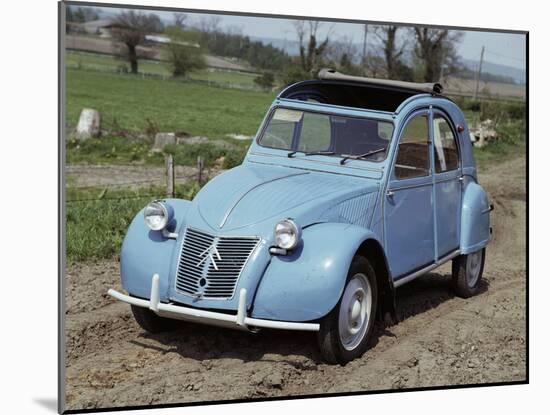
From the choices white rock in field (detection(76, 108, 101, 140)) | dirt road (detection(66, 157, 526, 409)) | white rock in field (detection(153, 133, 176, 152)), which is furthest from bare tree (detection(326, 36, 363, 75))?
white rock in field (detection(76, 108, 101, 140))

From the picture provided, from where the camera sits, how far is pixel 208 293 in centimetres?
626

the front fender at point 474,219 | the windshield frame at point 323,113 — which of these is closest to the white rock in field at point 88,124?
the windshield frame at point 323,113

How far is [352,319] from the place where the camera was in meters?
6.52

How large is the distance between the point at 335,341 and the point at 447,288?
7.71 feet

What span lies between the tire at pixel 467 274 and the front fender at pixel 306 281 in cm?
226

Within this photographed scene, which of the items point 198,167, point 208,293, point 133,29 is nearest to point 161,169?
point 198,167

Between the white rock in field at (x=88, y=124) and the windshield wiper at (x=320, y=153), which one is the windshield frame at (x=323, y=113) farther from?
the white rock in field at (x=88, y=124)

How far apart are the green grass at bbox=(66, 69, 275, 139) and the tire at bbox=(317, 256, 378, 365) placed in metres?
2.90

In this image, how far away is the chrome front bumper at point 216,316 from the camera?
604 centimetres

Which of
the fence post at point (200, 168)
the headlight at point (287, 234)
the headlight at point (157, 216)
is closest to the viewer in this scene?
the headlight at point (287, 234)

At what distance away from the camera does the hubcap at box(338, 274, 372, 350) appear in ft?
21.0

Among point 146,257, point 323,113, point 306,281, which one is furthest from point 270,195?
point 323,113

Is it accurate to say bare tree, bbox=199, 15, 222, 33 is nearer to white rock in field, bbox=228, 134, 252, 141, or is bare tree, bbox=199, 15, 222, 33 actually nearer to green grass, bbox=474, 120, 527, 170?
white rock in field, bbox=228, 134, 252, 141

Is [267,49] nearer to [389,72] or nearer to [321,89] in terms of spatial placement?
[321,89]
